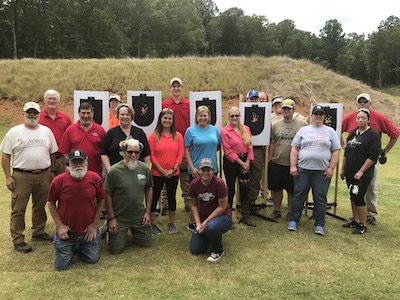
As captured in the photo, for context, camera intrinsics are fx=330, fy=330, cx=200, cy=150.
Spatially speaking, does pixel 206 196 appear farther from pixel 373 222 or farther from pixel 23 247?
pixel 373 222

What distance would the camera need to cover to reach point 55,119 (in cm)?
511

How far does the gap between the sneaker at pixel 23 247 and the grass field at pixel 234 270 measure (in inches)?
2.7

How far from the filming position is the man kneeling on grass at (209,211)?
4.30 m

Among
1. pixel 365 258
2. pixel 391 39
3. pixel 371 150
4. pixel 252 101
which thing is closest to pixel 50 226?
pixel 252 101

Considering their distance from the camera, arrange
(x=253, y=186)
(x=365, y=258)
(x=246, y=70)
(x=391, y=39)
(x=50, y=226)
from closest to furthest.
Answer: (x=365, y=258) < (x=50, y=226) < (x=253, y=186) < (x=246, y=70) < (x=391, y=39)

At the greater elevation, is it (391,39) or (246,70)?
(391,39)

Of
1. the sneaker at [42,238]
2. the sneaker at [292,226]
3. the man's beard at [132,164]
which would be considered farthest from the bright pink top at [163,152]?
the sneaker at [292,226]

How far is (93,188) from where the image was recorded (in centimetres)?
414

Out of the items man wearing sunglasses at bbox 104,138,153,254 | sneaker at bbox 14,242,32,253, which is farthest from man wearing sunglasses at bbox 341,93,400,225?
sneaker at bbox 14,242,32,253

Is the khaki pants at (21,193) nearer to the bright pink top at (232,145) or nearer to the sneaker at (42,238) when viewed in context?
→ the sneaker at (42,238)

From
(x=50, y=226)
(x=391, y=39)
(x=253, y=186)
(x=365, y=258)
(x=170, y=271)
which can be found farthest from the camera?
(x=391, y=39)

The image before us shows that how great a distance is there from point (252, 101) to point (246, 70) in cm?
1985

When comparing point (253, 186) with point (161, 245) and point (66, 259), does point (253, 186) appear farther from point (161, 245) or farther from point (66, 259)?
point (66, 259)

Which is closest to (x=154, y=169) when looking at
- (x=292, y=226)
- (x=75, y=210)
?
(x=75, y=210)
